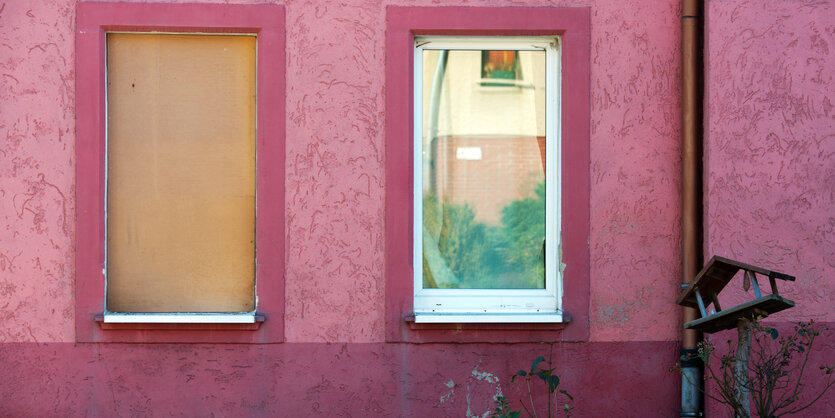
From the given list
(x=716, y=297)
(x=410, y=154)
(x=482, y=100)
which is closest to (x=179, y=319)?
(x=410, y=154)

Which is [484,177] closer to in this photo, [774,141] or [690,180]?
[690,180]

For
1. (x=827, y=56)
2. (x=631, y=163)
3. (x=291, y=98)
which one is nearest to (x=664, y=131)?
(x=631, y=163)

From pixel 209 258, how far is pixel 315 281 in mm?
697

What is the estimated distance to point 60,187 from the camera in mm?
4984

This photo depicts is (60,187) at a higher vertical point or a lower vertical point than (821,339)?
higher

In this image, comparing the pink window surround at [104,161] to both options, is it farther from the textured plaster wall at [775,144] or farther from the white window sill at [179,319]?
the textured plaster wall at [775,144]

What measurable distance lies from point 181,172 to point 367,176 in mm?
1178

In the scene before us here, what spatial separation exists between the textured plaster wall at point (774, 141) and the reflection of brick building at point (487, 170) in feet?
→ 3.56

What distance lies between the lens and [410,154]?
5062 millimetres

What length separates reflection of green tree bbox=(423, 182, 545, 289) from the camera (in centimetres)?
525

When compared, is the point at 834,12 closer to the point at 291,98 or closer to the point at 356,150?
the point at 356,150

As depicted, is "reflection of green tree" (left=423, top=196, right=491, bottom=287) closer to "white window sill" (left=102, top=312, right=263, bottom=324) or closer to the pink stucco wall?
the pink stucco wall

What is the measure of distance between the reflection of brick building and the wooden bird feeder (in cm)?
157

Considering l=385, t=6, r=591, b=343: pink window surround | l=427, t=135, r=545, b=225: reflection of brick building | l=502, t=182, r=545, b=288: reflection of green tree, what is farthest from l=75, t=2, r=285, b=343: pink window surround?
l=502, t=182, r=545, b=288: reflection of green tree
